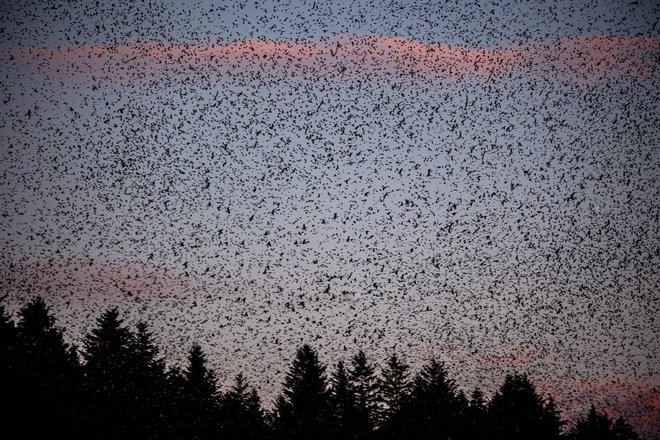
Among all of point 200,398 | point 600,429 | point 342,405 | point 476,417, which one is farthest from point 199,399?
point 600,429

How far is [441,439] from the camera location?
5647 cm

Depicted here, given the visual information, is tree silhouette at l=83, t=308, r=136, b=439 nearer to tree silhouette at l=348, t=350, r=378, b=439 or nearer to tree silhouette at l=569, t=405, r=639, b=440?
tree silhouette at l=348, t=350, r=378, b=439

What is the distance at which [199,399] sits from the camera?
195 ft

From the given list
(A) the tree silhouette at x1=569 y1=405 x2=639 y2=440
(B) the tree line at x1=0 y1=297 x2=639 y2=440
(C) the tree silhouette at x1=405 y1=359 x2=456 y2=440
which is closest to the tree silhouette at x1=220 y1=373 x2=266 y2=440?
(B) the tree line at x1=0 y1=297 x2=639 y2=440

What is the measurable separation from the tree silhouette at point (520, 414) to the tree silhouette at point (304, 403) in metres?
14.5

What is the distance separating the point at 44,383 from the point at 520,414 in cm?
3683

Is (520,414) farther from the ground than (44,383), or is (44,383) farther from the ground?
(520,414)

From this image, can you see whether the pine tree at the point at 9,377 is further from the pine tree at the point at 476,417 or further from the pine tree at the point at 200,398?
the pine tree at the point at 476,417

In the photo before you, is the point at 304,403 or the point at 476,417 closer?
the point at 304,403

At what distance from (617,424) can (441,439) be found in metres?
32.3

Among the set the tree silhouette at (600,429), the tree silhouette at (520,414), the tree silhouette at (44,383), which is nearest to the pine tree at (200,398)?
the tree silhouette at (44,383)

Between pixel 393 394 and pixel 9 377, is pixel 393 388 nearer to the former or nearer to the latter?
pixel 393 394

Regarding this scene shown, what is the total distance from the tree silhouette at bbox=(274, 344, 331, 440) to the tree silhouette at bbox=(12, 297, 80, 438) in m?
14.7

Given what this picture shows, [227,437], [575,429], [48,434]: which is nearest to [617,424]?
[575,429]
